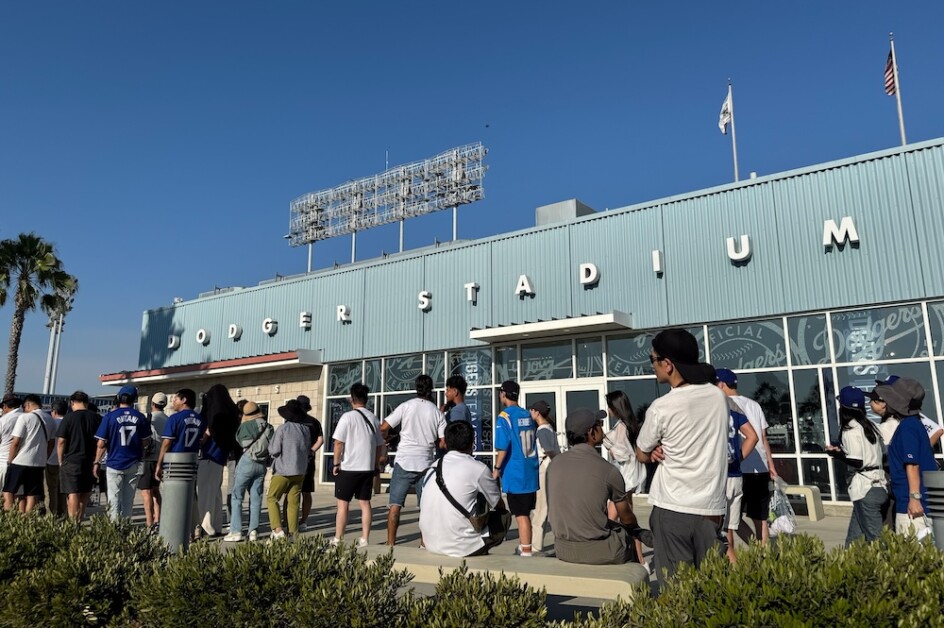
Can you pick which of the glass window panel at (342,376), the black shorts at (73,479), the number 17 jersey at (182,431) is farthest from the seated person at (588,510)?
the glass window panel at (342,376)

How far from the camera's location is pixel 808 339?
12.3m

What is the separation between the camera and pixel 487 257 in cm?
1636

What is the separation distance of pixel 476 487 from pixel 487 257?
1169cm

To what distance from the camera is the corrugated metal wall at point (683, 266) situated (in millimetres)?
11555

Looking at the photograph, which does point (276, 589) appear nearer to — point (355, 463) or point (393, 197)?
point (355, 463)

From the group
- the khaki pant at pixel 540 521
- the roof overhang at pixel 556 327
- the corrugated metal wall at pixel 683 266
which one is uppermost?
the corrugated metal wall at pixel 683 266

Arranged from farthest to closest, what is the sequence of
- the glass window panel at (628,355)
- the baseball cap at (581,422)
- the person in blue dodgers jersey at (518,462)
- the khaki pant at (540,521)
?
the glass window panel at (628,355)
the khaki pant at (540,521)
the person in blue dodgers jersey at (518,462)
the baseball cap at (581,422)

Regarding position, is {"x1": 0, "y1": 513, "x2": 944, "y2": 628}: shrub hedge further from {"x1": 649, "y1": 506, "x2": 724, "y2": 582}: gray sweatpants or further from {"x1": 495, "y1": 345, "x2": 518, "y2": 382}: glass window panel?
{"x1": 495, "y1": 345, "x2": 518, "y2": 382}: glass window panel

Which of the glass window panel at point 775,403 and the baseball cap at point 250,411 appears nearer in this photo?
the baseball cap at point 250,411

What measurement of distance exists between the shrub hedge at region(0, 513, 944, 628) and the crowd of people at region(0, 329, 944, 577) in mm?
597

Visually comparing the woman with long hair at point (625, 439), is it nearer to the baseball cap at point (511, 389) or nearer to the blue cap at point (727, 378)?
the blue cap at point (727, 378)

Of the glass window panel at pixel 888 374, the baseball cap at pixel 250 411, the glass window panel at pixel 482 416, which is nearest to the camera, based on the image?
the baseball cap at pixel 250 411

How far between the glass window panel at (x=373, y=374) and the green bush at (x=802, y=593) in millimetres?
15699

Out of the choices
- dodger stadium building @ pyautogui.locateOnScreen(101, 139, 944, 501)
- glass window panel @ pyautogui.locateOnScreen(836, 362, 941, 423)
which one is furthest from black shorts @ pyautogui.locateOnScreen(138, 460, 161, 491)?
glass window panel @ pyautogui.locateOnScreen(836, 362, 941, 423)
